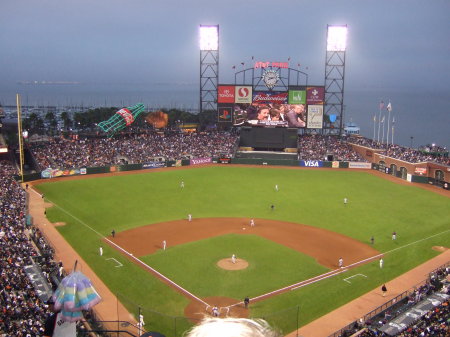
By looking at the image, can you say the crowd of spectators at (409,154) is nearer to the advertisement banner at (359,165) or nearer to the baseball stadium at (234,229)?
the baseball stadium at (234,229)

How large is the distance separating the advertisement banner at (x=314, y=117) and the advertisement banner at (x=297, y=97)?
181cm

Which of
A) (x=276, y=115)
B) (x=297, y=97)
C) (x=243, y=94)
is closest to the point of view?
(x=276, y=115)

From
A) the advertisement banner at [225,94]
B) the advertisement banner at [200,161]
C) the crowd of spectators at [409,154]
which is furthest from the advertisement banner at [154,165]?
the crowd of spectators at [409,154]

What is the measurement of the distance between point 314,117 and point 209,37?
23390mm

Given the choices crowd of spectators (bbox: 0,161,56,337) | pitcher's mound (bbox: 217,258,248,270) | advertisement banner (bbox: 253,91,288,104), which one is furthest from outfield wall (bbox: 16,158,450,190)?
pitcher's mound (bbox: 217,258,248,270)

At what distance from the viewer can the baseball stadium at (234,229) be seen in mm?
21188

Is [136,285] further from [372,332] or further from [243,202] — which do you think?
[243,202]

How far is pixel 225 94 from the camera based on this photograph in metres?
73.1

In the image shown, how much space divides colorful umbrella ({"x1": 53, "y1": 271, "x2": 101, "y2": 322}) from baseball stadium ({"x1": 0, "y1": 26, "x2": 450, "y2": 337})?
0.03m

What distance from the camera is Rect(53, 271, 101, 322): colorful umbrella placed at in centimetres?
642

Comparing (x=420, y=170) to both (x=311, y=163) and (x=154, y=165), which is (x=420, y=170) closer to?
(x=311, y=163)

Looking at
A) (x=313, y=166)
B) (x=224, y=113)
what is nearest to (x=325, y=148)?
(x=313, y=166)

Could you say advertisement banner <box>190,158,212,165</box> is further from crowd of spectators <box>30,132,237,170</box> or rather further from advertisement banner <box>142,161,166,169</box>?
advertisement banner <box>142,161,166,169</box>

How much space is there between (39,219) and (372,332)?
98.6ft
